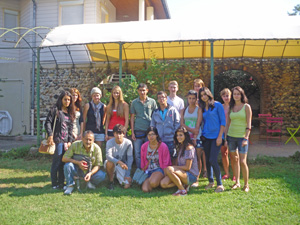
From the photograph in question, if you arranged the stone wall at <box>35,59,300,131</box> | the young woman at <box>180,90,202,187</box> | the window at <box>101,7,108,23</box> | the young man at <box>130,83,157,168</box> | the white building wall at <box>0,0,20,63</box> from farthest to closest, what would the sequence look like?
the white building wall at <box>0,0,20,63</box> → the window at <box>101,7,108,23</box> → the stone wall at <box>35,59,300,131</box> → the young man at <box>130,83,157,168</box> → the young woman at <box>180,90,202,187</box>

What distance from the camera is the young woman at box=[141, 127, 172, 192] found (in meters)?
4.07

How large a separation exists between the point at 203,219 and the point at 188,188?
1022 mm

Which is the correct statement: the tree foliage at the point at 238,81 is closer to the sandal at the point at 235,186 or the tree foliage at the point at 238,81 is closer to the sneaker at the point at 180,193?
the sandal at the point at 235,186

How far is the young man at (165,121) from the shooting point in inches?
175

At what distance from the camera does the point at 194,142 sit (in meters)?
4.34

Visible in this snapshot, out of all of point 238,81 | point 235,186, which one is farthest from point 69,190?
point 238,81

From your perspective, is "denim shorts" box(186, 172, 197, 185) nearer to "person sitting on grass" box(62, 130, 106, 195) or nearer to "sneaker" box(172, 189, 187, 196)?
"sneaker" box(172, 189, 187, 196)

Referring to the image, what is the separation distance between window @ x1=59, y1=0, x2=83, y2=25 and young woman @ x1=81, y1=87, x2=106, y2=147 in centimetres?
712

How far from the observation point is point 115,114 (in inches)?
187

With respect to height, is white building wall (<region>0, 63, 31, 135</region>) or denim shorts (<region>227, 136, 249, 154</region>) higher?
white building wall (<region>0, 63, 31, 135</region>)

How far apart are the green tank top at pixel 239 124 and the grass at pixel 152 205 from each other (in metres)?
0.91

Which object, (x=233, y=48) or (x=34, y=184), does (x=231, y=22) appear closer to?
(x=233, y=48)

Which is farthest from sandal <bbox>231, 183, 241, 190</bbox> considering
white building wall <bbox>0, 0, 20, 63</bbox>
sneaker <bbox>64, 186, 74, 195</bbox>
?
white building wall <bbox>0, 0, 20, 63</bbox>

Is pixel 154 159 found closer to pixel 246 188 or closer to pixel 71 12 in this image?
pixel 246 188
